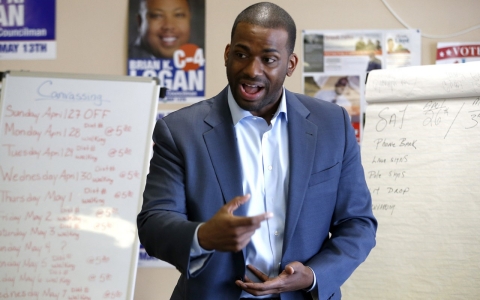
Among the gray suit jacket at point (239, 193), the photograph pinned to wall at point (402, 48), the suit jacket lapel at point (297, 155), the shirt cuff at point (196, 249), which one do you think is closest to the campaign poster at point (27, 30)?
the photograph pinned to wall at point (402, 48)

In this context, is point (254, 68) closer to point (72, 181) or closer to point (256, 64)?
point (256, 64)

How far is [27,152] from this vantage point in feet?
8.94

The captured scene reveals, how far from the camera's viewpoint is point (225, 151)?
4.57ft

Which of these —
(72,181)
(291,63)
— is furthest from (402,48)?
→ (72,181)

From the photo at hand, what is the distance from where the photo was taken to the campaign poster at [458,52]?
304cm

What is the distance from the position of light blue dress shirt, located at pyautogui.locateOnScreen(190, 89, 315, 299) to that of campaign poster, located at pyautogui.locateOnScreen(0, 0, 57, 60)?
2.14m

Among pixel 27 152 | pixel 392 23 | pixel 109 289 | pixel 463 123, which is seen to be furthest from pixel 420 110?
pixel 27 152

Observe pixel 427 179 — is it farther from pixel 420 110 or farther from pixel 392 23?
pixel 392 23

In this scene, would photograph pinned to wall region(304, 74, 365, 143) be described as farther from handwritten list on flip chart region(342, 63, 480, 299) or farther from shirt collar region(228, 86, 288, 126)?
shirt collar region(228, 86, 288, 126)

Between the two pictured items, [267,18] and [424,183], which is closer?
[267,18]

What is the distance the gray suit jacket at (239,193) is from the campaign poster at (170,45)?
172 cm

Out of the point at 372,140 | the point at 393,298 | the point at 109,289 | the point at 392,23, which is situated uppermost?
the point at 392,23

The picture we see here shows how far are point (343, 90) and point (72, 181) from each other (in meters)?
1.55

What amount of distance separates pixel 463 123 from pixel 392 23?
3.65 ft
